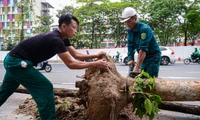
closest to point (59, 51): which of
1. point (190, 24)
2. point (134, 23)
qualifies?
point (134, 23)

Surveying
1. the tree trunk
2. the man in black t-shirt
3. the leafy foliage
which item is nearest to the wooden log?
the tree trunk

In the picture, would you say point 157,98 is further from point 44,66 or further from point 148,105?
point 44,66

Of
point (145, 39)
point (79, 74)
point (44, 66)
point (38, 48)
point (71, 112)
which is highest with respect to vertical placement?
point (145, 39)

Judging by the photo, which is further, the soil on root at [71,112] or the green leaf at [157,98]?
the soil on root at [71,112]

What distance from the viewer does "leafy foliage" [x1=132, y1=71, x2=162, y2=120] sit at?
2779 mm

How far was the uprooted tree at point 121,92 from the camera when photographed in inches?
109

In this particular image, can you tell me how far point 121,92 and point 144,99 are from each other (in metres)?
0.30

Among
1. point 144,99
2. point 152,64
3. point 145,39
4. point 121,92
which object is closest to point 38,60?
point 121,92

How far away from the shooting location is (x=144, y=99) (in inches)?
113

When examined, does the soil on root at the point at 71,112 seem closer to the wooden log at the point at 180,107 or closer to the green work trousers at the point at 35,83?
the wooden log at the point at 180,107

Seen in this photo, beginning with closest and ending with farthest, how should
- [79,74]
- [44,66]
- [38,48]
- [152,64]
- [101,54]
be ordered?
[38,48] < [101,54] < [152,64] < [79,74] < [44,66]

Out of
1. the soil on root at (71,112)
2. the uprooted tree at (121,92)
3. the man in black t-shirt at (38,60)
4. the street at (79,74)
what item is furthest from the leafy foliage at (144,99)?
the street at (79,74)

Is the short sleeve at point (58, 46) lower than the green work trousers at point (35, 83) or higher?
higher

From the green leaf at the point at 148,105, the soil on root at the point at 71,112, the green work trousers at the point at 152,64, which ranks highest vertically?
the green work trousers at the point at 152,64
